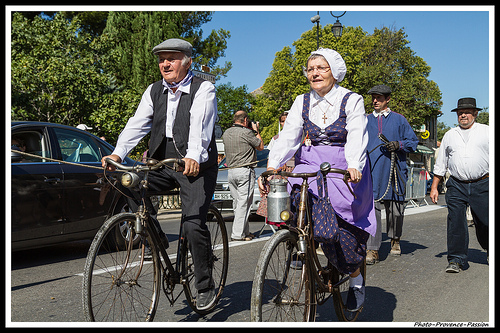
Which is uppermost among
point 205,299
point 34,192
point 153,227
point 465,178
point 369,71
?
point 369,71

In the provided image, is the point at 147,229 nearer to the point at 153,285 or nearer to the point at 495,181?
the point at 153,285

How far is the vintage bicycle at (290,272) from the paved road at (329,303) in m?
0.56

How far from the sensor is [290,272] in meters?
3.27

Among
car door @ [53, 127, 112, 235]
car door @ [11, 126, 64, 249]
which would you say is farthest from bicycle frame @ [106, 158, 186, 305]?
car door @ [53, 127, 112, 235]

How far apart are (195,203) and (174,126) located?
579 millimetres

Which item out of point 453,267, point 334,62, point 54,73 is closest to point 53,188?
point 334,62

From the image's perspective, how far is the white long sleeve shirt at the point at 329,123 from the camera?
12.0ft

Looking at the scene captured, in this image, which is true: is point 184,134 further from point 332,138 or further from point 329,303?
point 329,303

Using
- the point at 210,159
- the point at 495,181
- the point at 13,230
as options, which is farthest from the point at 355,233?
the point at 13,230

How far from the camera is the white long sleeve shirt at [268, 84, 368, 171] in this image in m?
3.64

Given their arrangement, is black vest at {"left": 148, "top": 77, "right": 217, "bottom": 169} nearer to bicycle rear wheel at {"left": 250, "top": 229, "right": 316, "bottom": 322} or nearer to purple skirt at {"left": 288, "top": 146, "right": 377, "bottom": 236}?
purple skirt at {"left": 288, "top": 146, "right": 377, "bottom": 236}

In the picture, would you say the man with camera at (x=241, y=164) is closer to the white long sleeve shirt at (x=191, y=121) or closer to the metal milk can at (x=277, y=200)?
the white long sleeve shirt at (x=191, y=121)

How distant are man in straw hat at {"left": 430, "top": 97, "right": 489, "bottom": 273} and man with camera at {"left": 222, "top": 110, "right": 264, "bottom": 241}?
10.9ft

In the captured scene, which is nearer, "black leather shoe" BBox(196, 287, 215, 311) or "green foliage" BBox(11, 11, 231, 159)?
"black leather shoe" BBox(196, 287, 215, 311)
